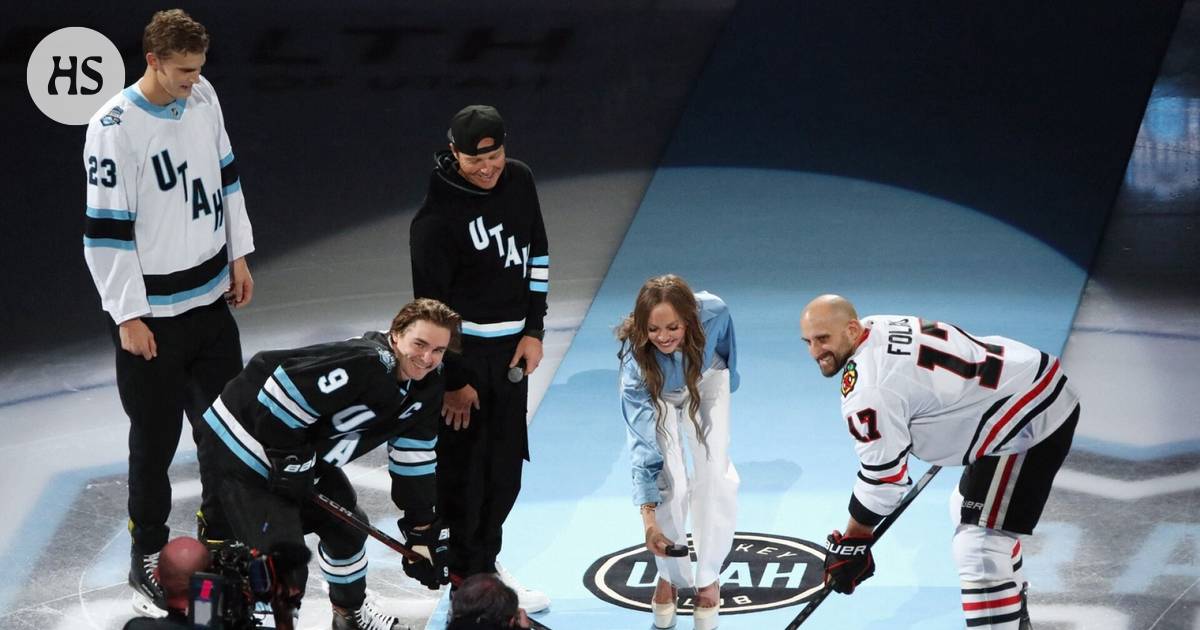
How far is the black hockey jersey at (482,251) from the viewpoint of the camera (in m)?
4.56

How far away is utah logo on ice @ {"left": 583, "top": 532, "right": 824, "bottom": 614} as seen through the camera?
4.79m

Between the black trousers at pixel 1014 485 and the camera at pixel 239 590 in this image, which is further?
the black trousers at pixel 1014 485

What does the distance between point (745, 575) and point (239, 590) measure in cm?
203

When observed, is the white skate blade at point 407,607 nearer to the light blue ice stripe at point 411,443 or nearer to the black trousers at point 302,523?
the black trousers at point 302,523

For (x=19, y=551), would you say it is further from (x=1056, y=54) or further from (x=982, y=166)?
(x=1056, y=54)

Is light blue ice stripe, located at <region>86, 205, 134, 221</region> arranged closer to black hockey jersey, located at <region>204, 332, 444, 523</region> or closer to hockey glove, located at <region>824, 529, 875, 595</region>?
Answer: black hockey jersey, located at <region>204, 332, 444, 523</region>

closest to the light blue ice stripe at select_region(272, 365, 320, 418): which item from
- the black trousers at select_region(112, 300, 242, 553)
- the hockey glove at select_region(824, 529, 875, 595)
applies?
the black trousers at select_region(112, 300, 242, 553)

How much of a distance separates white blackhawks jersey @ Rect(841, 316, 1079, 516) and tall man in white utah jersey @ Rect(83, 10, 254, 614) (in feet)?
6.34

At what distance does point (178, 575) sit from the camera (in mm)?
3371

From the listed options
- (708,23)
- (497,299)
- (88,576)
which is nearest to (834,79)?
(708,23)

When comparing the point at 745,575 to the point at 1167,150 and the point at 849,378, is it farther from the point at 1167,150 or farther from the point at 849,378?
the point at 1167,150

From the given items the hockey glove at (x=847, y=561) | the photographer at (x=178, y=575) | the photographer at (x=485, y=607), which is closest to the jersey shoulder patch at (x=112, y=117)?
the photographer at (x=178, y=575)

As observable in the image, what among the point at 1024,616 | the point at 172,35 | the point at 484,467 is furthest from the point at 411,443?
the point at 1024,616

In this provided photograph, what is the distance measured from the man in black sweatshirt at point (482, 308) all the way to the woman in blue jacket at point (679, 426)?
14.3 inches
